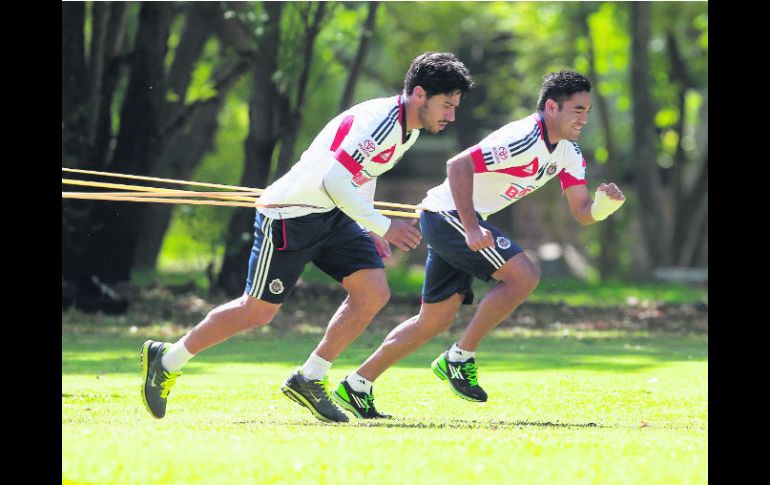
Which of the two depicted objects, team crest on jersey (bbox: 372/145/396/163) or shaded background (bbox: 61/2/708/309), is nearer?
team crest on jersey (bbox: 372/145/396/163)

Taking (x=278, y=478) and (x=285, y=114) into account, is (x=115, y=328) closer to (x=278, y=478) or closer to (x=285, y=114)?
(x=285, y=114)

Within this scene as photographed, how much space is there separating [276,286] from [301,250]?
26 centimetres

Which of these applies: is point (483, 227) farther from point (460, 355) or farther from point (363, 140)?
point (363, 140)

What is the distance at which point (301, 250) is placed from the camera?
328 inches

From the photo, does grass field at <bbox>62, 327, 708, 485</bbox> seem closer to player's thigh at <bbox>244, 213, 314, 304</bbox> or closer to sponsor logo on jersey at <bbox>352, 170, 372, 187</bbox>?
player's thigh at <bbox>244, 213, 314, 304</bbox>

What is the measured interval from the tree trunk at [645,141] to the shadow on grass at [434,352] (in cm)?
925

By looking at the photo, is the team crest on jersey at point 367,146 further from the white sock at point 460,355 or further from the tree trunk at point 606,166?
the tree trunk at point 606,166

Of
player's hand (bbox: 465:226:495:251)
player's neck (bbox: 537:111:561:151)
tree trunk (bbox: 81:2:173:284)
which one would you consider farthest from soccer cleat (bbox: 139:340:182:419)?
tree trunk (bbox: 81:2:173:284)

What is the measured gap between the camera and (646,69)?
81.6ft

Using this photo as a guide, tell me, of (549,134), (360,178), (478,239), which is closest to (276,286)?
(360,178)

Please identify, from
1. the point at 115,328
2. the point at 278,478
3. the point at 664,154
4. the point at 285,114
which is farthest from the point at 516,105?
the point at 278,478

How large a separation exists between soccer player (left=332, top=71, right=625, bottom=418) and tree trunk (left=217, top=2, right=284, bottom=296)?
10.3m

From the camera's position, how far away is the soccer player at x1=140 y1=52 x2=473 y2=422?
8.08 m

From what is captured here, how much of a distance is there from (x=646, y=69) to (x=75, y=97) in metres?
10.6
